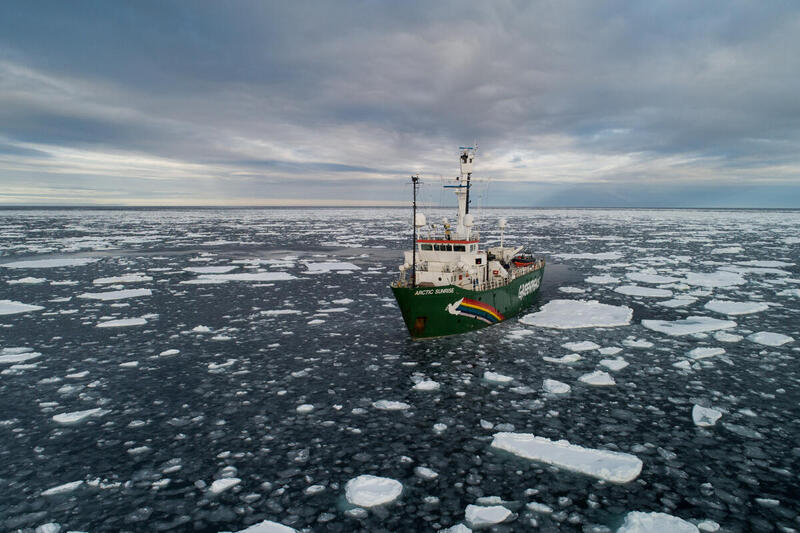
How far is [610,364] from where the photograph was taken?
45.4 feet

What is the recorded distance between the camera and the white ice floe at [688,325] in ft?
56.4

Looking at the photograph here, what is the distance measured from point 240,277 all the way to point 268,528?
2552cm

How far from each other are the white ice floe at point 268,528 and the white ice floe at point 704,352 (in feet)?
46.2

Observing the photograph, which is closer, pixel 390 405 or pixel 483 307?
pixel 390 405

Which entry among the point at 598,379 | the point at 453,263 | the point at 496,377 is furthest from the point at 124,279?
the point at 598,379

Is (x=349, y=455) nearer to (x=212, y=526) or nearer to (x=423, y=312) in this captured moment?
(x=212, y=526)

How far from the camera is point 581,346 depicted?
1566 centimetres

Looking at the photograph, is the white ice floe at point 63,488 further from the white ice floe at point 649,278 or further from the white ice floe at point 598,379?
the white ice floe at point 649,278

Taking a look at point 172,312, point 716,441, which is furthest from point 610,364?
point 172,312

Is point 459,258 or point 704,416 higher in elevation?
point 459,258

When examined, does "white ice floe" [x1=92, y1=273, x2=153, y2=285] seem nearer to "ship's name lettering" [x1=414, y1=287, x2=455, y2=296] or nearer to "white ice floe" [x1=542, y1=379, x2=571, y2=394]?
"ship's name lettering" [x1=414, y1=287, x2=455, y2=296]

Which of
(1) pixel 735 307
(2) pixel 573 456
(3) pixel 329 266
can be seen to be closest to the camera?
(2) pixel 573 456

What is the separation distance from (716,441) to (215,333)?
16482 millimetres

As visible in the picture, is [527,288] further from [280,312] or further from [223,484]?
[223,484]
